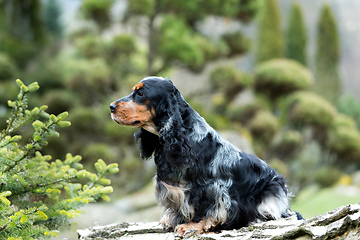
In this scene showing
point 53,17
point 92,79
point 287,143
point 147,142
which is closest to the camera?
point 147,142

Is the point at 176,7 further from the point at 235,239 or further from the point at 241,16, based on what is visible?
the point at 235,239

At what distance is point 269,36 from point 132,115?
21.0 meters

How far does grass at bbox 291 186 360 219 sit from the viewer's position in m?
13.2

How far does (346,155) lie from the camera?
53.2ft

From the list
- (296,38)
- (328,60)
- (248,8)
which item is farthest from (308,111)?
(328,60)

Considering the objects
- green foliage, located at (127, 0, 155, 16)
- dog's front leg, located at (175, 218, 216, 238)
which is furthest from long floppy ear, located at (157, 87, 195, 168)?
green foliage, located at (127, 0, 155, 16)

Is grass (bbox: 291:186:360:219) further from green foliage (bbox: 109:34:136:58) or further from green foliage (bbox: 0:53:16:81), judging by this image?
green foliage (bbox: 0:53:16:81)

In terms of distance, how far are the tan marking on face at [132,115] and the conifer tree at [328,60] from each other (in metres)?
23.8

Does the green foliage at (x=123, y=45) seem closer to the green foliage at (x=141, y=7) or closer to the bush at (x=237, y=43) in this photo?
the green foliage at (x=141, y=7)

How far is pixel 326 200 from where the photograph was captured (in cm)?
1496

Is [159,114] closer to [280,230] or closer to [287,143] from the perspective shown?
[280,230]

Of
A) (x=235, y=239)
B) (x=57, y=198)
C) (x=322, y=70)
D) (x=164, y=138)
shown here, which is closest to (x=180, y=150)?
(x=164, y=138)

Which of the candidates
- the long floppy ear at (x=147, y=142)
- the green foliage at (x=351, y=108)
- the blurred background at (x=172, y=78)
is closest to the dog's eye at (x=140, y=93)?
the long floppy ear at (x=147, y=142)

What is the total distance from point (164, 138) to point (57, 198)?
1117 mm
